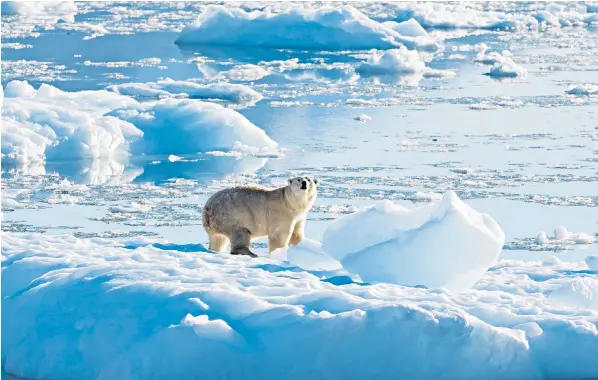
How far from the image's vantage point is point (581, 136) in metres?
12.9

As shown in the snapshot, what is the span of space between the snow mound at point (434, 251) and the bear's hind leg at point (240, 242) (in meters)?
0.83

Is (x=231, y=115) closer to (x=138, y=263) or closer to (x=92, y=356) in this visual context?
(x=138, y=263)

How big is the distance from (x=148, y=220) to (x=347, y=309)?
4222 millimetres

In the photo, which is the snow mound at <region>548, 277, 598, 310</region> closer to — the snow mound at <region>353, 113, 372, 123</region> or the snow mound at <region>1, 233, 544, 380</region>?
the snow mound at <region>1, 233, 544, 380</region>

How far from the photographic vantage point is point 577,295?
5512 millimetres

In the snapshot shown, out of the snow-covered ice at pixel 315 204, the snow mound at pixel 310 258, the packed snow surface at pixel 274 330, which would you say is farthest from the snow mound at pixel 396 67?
the packed snow surface at pixel 274 330

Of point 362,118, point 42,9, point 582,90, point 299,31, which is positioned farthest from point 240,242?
point 42,9

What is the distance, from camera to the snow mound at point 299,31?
22281 mm

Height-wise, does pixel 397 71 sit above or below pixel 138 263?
below

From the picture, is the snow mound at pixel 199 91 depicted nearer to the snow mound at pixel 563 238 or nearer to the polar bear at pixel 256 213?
the snow mound at pixel 563 238

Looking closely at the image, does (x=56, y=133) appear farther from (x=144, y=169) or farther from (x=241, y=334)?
(x=241, y=334)

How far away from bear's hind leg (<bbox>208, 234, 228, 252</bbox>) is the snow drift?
16.9ft

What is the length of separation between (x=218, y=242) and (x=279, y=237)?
371mm

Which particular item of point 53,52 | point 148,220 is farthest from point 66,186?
point 53,52
